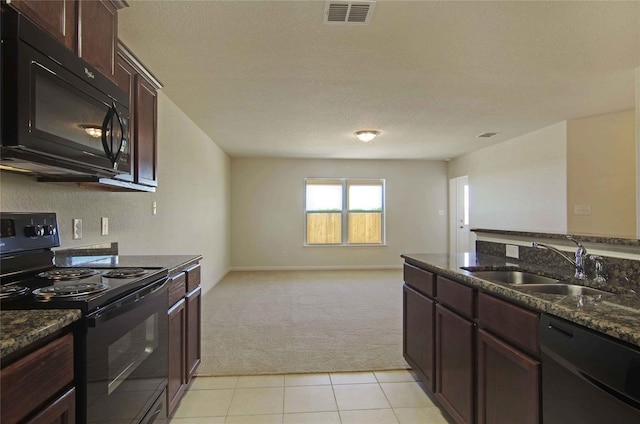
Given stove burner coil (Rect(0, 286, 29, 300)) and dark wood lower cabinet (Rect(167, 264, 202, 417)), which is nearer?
stove burner coil (Rect(0, 286, 29, 300))

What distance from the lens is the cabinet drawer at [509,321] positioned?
4.24 feet

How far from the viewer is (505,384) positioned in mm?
1441

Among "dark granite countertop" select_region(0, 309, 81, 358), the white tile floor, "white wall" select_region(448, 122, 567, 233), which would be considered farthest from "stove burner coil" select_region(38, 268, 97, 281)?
"white wall" select_region(448, 122, 567, 233)

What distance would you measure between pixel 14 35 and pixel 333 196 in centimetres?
669

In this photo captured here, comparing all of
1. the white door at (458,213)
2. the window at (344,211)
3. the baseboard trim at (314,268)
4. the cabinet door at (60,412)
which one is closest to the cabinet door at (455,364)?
the cabinet door at (60,412)

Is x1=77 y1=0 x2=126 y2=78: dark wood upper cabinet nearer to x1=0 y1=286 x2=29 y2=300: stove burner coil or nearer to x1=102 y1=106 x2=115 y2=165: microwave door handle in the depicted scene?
x1=102 y1=106 x2=115 y2=165: microwave door handle

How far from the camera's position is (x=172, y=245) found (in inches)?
145

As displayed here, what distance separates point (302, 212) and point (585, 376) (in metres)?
6.54

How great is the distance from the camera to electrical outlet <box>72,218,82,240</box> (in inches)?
79.0

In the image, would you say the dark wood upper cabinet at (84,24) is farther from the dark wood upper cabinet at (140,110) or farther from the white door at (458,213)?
the white door at (458,213)

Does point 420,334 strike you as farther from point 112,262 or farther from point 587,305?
point 112,262

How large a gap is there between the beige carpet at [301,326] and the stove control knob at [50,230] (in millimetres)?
1487

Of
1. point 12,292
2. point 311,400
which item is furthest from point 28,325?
point 311,400

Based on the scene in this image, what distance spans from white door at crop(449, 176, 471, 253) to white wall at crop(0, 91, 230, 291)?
490 centimetres
